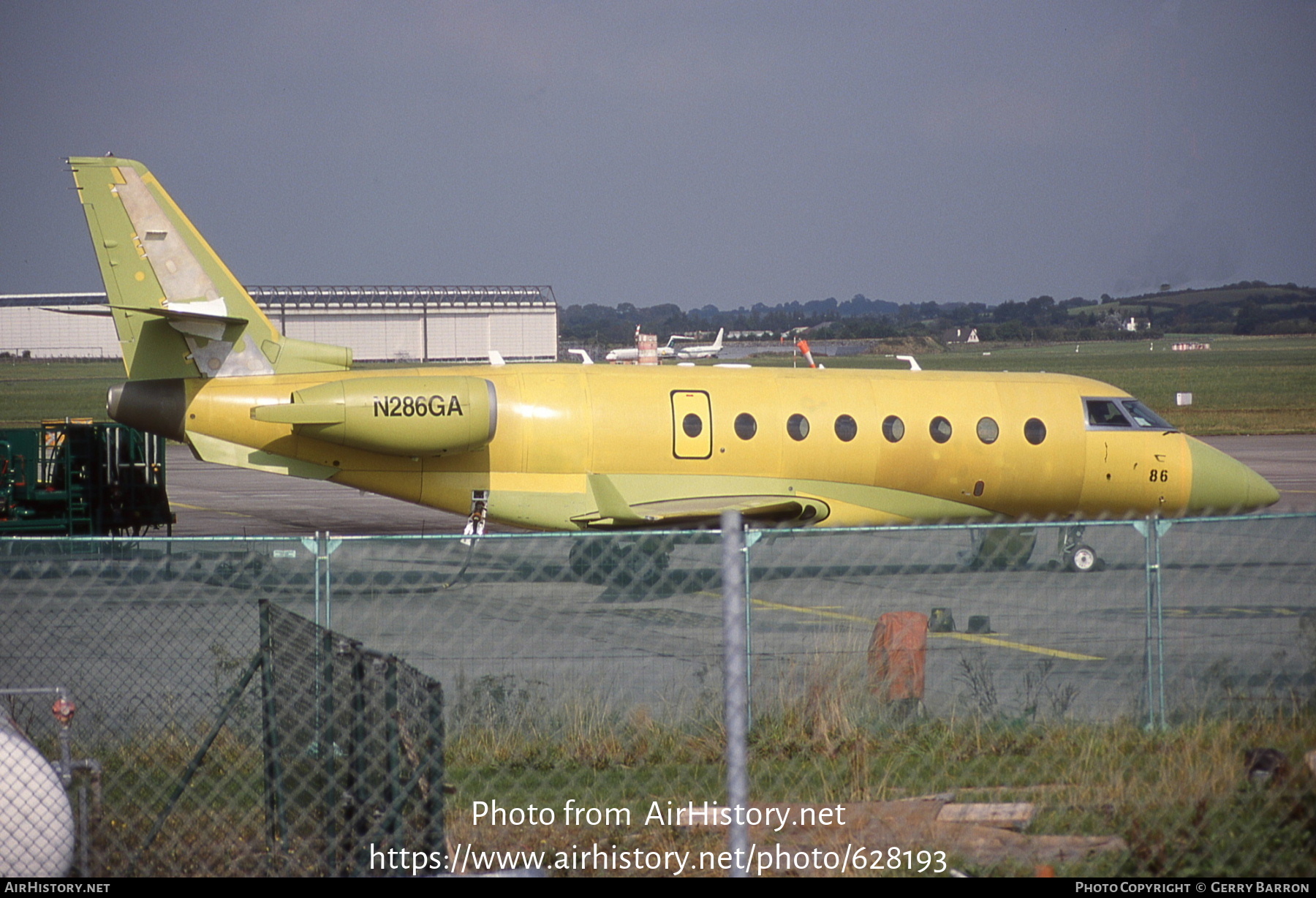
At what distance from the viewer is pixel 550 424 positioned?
16703mm

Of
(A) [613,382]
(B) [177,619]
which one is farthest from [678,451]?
(B) [177,619]

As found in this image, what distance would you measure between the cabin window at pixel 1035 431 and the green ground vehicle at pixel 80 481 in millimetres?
13486

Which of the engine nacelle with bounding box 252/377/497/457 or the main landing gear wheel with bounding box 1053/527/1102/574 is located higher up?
the engine nacelle with bounding box 252/377/497/457

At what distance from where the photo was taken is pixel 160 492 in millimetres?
20766

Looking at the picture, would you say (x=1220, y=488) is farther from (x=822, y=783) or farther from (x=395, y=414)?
(x=822, y=783)

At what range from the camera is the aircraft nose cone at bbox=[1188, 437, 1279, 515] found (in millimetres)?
18125

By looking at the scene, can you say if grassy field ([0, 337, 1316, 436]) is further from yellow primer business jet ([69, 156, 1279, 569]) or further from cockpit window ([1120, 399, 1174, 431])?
yellow primer business jet ([69, 156, 1279, 569])

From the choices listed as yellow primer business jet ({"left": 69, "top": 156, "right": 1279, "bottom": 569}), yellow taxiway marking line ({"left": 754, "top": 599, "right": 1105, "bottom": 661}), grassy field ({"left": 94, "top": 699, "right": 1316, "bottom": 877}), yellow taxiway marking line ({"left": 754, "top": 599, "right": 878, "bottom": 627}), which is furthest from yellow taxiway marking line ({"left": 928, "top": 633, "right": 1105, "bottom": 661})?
yellow primer business jet ({"left": 69, "top": 156, "right": 1279, "bottom": 569})

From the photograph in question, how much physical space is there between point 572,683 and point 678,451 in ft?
29.2

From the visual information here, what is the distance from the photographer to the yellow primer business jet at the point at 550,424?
1645 centimetres

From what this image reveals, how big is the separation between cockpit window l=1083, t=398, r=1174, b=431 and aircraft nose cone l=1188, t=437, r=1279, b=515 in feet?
2.28

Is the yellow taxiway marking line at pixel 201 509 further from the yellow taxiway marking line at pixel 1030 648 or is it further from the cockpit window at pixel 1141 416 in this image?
the yellow taxiway marking line at pixel 1030 648

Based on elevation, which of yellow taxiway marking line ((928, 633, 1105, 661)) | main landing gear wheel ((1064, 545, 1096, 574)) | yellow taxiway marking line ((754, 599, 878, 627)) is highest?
main landing gear wheel ((1064, 545, 1096, 574))

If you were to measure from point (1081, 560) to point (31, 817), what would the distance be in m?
7.50
